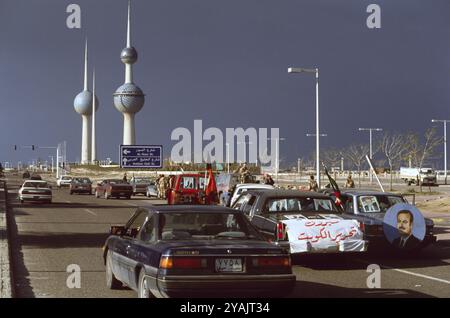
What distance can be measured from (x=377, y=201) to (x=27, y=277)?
857 centimetres

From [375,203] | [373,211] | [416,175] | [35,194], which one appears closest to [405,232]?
[373,211]

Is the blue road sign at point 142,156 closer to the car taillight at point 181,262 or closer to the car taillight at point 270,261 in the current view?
the car taillight at point 270,261

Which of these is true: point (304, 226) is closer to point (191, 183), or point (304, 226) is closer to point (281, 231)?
point (281, 231)

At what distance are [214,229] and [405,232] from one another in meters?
7.12

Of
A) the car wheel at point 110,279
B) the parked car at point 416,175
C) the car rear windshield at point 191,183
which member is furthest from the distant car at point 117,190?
the car wheel at point 110,279

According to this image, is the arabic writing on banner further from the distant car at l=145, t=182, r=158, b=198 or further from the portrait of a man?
the distant car at l=145, t=182, r=158, b=198

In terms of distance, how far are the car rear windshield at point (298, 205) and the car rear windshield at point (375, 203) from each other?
2240 mm

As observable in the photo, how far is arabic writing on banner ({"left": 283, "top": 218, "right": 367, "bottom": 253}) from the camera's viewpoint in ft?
42.0

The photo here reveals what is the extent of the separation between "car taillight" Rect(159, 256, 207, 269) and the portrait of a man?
8018 millimetres

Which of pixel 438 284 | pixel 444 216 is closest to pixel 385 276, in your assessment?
pixel 438 284

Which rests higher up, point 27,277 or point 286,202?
point 286,202

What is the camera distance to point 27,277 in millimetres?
11812

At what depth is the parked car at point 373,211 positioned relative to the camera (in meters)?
15.0
